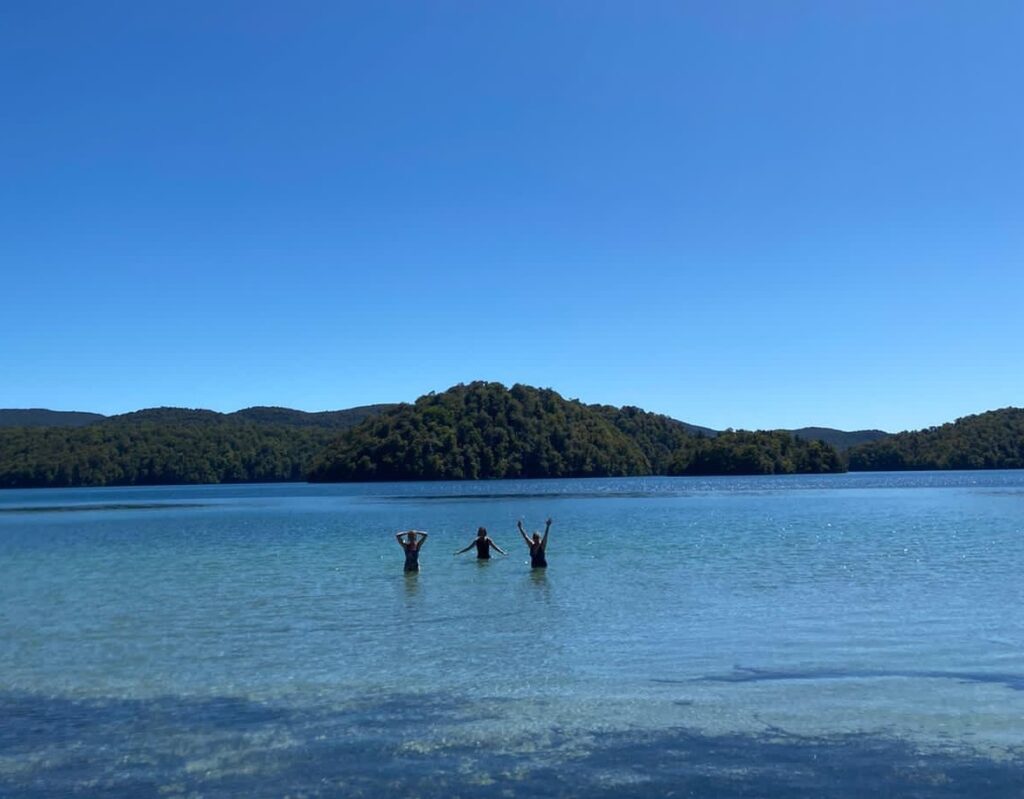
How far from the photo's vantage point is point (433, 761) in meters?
9.45

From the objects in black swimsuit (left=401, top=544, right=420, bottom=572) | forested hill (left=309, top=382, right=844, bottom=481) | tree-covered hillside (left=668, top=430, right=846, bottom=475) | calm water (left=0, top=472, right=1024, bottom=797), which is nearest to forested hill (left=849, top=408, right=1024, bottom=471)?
tree-covered hillside (left=668, top=430, right=846, bottom=475)

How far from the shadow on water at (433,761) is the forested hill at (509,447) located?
162 meters

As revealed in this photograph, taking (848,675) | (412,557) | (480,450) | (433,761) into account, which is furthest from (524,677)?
(480,450)

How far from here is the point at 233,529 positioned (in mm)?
51750

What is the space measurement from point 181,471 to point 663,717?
195 m

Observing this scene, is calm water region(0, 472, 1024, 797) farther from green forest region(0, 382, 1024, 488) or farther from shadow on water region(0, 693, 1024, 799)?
green forest region(0, 382, 1024, 488)

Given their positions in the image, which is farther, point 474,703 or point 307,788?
point 474,703

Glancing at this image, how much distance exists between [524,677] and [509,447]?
564 ft

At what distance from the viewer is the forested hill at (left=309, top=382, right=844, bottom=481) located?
174 metres

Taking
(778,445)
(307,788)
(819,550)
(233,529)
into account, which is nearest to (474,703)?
(307,788)

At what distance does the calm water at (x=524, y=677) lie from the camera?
9062 mm

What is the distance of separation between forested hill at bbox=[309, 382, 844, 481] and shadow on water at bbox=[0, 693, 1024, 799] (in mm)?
161825

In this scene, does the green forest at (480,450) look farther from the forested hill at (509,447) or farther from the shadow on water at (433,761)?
the shadow on water at (433,761)

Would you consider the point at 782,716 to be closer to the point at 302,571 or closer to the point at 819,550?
the point at 302,571
